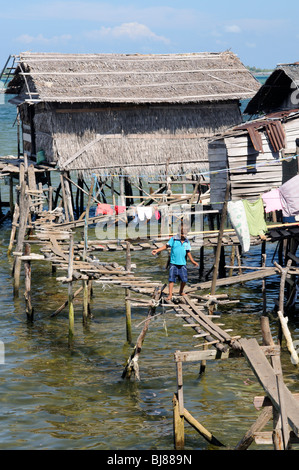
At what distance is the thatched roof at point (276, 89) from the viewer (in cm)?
1961

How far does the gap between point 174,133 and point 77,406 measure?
17156mm

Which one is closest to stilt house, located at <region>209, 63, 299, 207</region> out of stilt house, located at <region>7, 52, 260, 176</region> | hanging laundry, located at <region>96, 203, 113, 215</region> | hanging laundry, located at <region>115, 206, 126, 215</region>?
hanging laundry, located at <region>115, 206, 126, 215</region>

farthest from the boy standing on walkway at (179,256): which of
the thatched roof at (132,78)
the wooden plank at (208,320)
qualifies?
the thatched roof at (132,78)

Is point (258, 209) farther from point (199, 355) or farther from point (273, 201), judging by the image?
point (199, 355)

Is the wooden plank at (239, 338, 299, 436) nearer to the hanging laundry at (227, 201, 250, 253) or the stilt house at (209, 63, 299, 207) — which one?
the hanging laundry at (227, 201, 250, 253)

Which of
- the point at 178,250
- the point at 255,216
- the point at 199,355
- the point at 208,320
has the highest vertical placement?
the point at 255,216

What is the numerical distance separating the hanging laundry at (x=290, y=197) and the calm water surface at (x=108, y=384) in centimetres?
267

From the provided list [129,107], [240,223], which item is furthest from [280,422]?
[129,107]

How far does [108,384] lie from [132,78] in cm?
1682

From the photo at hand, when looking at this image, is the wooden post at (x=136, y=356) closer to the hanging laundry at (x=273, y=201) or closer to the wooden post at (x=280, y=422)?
the wooden post at (x=280, y=422)

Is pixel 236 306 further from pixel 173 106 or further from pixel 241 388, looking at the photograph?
pixel 173 106

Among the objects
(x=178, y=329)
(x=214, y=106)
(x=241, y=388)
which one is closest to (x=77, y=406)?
(x=241, y=388)

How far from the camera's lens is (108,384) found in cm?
1295

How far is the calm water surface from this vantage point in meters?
11.0
